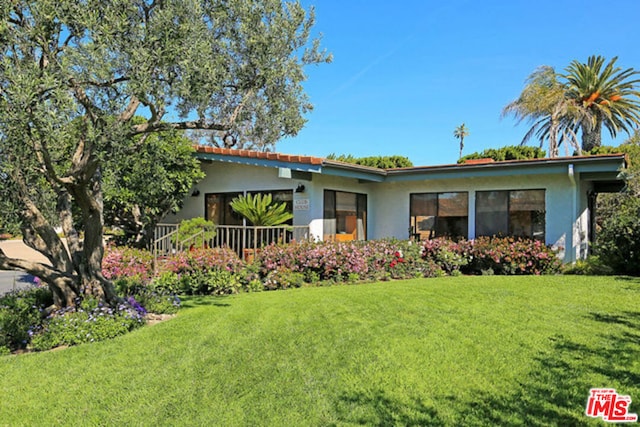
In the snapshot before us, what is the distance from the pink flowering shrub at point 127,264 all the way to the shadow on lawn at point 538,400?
300 inches

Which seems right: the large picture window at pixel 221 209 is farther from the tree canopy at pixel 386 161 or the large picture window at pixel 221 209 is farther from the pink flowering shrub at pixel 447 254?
the tree canopy at pixel 386 161

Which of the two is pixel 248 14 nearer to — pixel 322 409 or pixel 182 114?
pixel 182 114

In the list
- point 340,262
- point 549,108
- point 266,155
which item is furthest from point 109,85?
point 549,108

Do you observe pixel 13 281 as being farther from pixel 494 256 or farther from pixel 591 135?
pixel 591 135

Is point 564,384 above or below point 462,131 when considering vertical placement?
below

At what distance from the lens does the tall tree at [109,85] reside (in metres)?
4.48

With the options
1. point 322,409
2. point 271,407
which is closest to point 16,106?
point 271,407

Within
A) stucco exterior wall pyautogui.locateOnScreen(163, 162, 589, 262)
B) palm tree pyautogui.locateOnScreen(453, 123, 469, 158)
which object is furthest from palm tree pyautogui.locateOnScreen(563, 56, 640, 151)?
palm tree pyautogui.locateOnScreen(453, 123, 469, 158)

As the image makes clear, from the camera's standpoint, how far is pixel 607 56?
24016 mm

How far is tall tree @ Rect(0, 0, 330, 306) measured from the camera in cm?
448

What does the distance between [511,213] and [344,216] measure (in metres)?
4.72

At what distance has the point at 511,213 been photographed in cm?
1210

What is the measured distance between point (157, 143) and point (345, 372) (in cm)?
494

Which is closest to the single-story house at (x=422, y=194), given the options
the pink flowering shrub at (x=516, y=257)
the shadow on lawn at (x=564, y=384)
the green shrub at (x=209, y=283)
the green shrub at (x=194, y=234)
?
the pink flowering shrub at (x=516, y=257)
